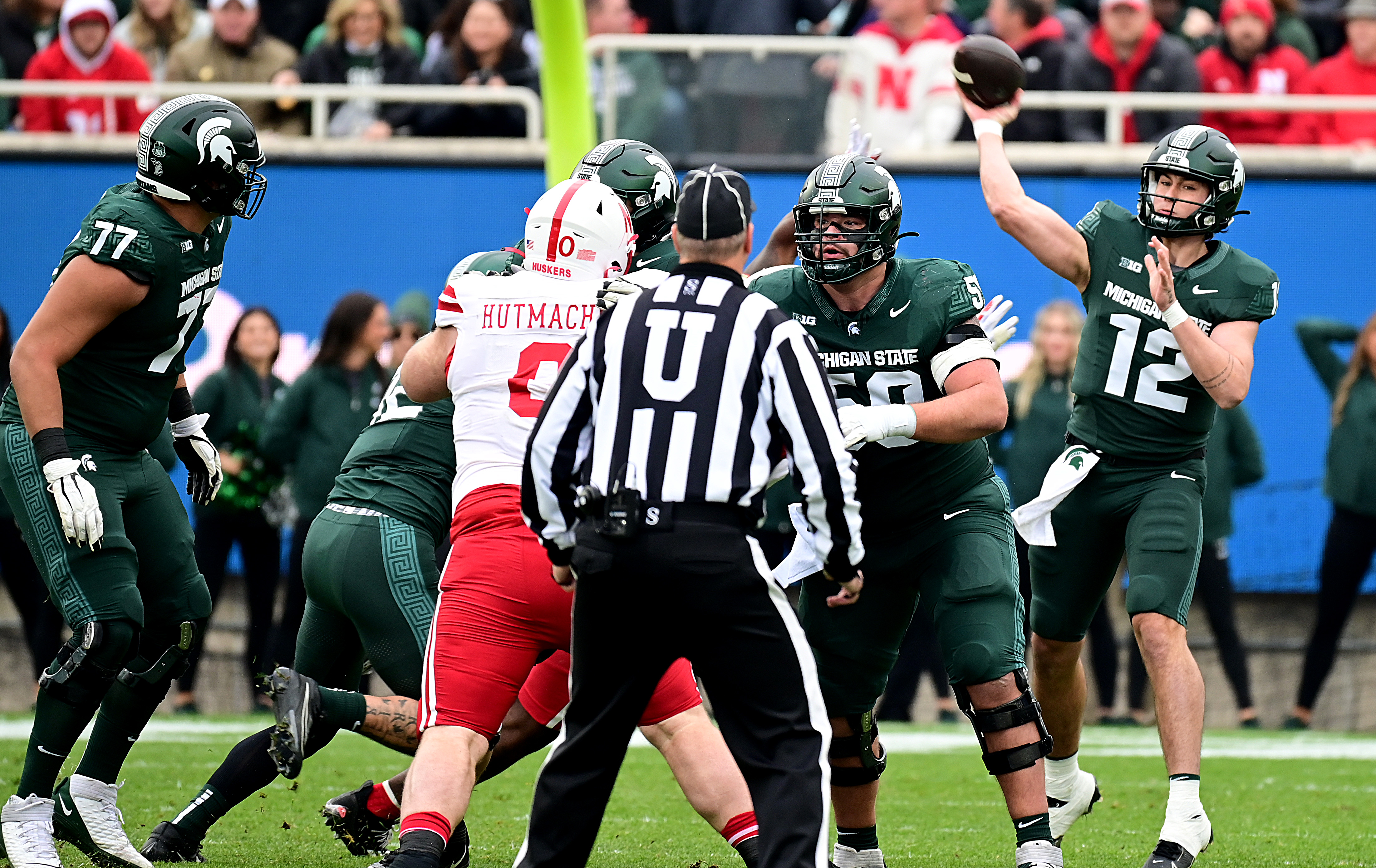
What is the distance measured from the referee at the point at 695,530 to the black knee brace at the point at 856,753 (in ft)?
3.92

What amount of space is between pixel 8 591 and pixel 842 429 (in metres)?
7.09

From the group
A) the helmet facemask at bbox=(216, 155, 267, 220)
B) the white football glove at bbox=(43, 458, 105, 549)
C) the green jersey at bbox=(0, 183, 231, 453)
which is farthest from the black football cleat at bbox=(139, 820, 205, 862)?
the helmet facemask at bbox=(216, 155, 267, 220)

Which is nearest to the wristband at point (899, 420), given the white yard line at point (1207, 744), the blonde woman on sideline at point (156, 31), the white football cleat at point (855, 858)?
the white football cleat at point (855, 858)

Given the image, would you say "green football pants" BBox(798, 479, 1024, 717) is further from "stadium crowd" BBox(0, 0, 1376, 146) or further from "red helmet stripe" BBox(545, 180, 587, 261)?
"stadium crowd" BBox(0, 0, 1376, 146)

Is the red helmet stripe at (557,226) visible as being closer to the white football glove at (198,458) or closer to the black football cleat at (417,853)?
the black football cleat at (417,853)

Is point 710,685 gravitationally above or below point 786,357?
below

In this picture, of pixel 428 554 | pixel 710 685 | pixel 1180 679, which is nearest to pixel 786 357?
pixel 710 685

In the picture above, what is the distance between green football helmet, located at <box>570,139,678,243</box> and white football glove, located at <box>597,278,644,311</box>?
1.06 metres

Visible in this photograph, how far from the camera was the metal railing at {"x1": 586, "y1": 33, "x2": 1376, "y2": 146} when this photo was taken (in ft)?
33.6

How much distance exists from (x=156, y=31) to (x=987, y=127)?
7460mm

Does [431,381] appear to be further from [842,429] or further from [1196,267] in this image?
[1196,267]

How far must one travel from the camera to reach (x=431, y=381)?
4.65 meters

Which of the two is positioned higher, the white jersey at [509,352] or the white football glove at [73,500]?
the white jersey at [509,352]

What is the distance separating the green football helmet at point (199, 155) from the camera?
495 cm
